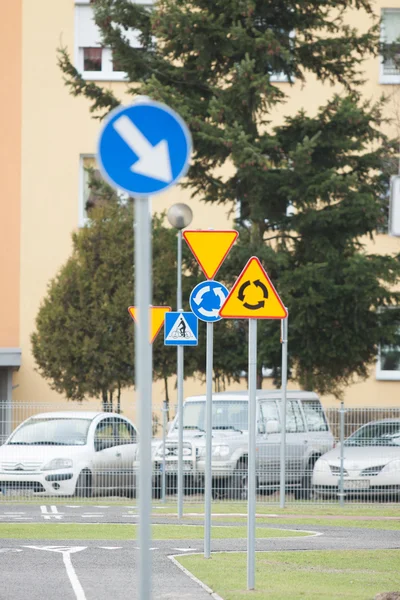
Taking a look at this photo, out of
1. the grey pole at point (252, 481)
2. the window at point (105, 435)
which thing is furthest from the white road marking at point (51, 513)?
the grey pole at point (252, 481)

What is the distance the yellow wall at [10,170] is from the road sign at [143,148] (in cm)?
3029

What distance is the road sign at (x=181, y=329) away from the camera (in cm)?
1816

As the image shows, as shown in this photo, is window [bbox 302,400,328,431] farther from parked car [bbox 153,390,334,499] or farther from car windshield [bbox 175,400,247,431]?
car windshield [bbox 175,400,247,431]

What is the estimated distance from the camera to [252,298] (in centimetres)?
1140

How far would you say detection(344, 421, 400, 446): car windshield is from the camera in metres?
23.8

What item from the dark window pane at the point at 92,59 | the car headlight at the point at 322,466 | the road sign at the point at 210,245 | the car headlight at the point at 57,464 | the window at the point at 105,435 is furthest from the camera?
the dark window pane at the point at 92,59

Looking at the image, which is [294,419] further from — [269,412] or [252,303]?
[252,303]

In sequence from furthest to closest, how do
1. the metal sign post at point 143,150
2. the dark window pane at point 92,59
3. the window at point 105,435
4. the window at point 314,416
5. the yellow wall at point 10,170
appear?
the dark window pane at point 92,59, the yellow wall at point 10,170, the window at point 314,416, the window at point 105,435, the metal sign post at point 143,150

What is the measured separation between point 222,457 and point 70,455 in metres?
2.66

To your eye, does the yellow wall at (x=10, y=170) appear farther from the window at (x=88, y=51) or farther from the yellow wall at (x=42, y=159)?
the window at (x=88, y=51)

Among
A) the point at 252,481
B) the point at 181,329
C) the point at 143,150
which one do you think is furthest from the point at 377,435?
the point at 143,150

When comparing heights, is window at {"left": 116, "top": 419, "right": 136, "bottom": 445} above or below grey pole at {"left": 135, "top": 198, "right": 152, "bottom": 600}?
below

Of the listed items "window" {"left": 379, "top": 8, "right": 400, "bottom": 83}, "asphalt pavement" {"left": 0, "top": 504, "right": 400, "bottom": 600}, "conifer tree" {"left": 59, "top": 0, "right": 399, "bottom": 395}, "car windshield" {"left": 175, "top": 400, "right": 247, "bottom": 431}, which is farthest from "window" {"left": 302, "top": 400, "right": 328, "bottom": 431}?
"window" {"left": 379, "top": 8, "right": 400, "bottom": 83}

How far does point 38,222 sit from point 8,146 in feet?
7.33
